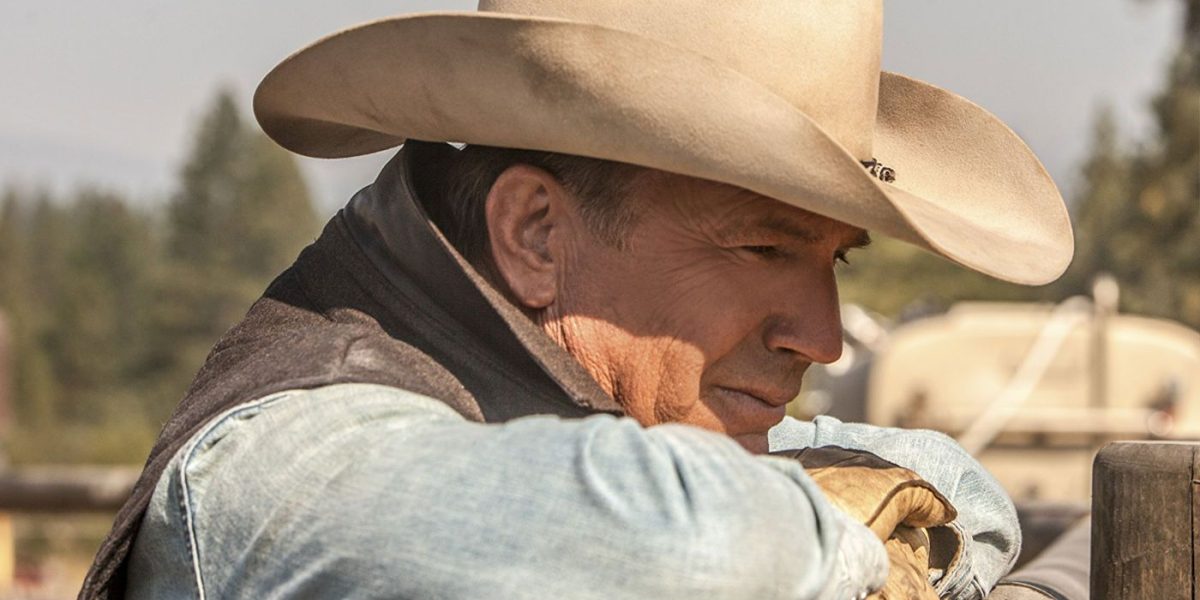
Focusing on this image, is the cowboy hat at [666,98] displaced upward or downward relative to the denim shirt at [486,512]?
upward

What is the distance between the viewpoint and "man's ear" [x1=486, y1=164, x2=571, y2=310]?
1871 millimetres

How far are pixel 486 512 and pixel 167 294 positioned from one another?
8990cm

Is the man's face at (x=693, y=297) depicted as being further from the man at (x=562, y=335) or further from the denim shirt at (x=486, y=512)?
the denim shirt at (x=486, y=512)

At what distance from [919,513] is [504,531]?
66cm

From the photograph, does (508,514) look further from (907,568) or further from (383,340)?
(907,568)

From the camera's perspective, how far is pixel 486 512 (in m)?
1.33

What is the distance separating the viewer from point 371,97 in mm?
1884

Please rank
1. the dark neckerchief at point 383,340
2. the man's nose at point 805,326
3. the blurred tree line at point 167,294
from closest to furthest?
the dark neckerchief at point 383,340 → the man's nose at point 805,326 → the blurred tree line at point 167,294

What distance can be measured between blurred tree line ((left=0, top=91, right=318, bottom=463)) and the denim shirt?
83.3 meters

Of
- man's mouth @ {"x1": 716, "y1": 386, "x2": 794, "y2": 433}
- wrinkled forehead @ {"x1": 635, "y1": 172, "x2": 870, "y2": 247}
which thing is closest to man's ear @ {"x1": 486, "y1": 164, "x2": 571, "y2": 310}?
wrinkled forehead @ {"x1": 635, "y1": 172, "x2": 870, "y2": 247}

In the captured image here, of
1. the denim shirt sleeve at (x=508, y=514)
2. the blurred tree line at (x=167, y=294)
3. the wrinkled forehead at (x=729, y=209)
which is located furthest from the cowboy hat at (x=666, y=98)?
the blurred tree line at (x=167, y=294)

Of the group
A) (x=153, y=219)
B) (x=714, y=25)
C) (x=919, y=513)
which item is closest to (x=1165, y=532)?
(x=919, y=513)

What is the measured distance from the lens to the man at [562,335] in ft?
4.40

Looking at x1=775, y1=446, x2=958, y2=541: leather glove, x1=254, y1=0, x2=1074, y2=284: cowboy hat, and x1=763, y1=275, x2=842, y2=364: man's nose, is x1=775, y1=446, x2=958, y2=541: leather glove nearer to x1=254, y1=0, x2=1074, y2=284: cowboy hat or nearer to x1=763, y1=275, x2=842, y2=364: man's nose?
x1=763, y1=275, x2=842, y2=364: man's nose
